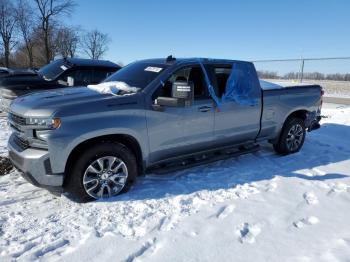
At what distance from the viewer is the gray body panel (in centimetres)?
396

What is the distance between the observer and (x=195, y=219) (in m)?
3.96

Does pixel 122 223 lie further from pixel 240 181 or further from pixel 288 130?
pixel 288 130

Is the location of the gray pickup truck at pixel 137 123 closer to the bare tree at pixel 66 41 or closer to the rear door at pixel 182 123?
the rear door at pixel 182 123

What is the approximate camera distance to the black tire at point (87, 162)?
162 inches

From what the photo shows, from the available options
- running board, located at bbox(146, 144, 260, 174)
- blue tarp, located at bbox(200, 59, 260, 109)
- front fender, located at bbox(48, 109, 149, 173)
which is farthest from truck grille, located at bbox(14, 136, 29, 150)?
blue tarp, located at bbox(200, 59, 260, 109)

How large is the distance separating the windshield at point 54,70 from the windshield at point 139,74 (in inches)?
167

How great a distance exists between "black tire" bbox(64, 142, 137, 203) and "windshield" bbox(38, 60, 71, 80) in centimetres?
544

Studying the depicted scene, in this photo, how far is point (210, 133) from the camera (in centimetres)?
526

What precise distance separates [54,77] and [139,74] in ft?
15.7

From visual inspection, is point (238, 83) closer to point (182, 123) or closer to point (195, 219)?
point (182, 123)

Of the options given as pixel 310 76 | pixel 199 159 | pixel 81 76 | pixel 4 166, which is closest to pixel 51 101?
pixel 4 166

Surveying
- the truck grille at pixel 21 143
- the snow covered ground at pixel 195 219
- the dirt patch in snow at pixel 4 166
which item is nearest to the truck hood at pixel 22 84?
the dirt patch in snow at pixel 4 166

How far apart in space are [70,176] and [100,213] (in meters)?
0.59

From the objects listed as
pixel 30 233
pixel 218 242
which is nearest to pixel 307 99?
pixel 218 242
